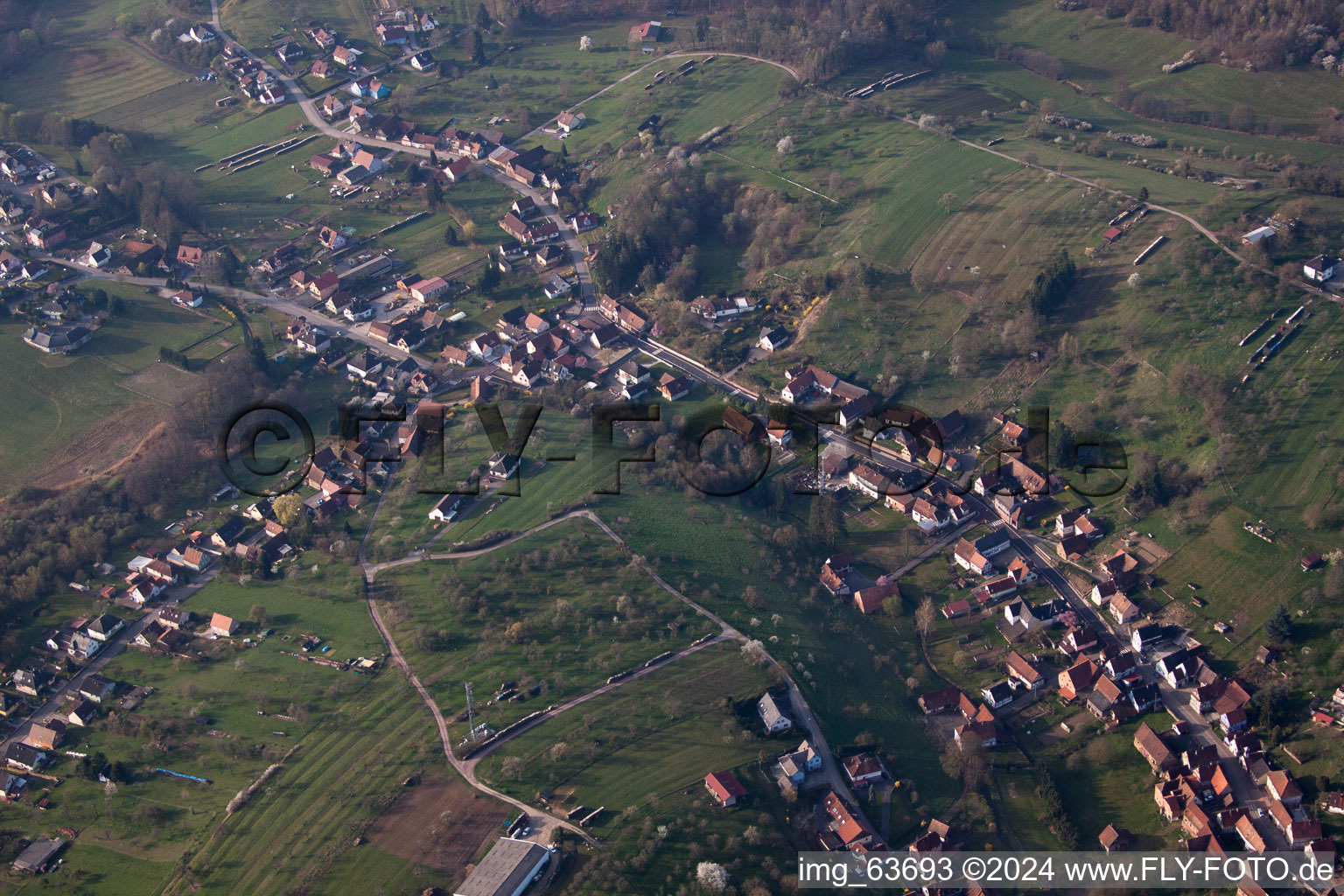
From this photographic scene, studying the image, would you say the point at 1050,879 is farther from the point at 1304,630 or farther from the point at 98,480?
the point at 98,480

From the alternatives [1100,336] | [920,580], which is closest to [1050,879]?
[920,580]

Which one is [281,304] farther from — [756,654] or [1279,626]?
[1279,626]

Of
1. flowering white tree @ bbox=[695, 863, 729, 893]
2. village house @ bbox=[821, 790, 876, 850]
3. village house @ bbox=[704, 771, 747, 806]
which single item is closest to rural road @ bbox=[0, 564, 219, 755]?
village house @ bbox=[704, 771, 747, 806]

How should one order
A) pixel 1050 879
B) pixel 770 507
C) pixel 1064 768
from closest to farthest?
pixel 1050 879
pixel 1064 768
pixel 770 507

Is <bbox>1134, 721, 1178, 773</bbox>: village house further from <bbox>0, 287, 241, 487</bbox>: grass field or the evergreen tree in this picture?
<bbox>0, 287, 241, 487</bbox>: grass field

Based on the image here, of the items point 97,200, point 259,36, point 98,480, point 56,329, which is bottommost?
point 98,480

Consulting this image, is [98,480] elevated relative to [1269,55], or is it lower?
lower

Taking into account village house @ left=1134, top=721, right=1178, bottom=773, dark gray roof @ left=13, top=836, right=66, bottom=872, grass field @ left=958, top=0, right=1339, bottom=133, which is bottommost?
village house @ left=1134, top=721, right=1178, bottom=773

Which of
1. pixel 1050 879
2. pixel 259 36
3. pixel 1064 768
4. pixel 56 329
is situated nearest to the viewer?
pixel 1050 879
